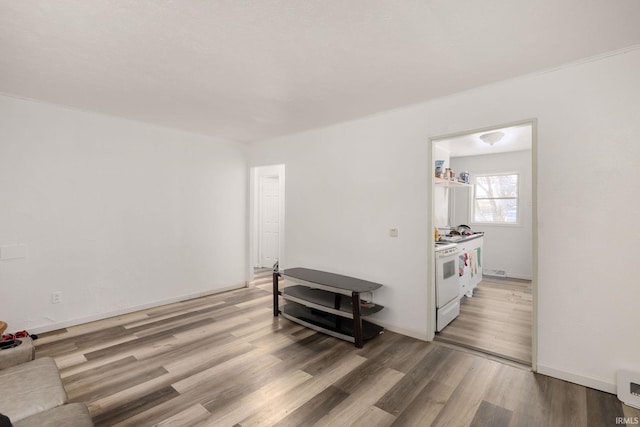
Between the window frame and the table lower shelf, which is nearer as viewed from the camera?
the table lower shelf

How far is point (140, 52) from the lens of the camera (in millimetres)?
2213

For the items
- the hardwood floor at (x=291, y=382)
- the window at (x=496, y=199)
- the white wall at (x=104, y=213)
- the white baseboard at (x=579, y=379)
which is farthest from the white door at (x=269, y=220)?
the white baseboard at (x=579, y=379)

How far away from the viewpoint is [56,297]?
3443 millimetres

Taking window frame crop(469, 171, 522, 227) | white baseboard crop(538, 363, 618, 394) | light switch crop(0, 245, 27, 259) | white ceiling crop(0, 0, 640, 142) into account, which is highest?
white ceiling crop(0, 0, 640, 142)

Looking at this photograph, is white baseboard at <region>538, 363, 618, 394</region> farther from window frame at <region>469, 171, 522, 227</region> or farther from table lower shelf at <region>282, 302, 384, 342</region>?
window frame at <region>469, 171, 522, 227</region>

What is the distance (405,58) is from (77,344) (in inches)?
166

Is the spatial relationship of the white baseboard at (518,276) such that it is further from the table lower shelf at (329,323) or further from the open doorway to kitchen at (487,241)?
the table lower shelf at (329,323)

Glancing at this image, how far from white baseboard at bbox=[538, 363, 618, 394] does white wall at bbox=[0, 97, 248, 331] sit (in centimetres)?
446

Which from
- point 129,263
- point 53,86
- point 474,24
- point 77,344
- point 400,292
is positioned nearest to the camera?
point 474,24

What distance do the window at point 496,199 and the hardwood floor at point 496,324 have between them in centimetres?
171

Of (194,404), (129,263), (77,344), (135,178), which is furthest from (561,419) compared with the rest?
(135,178)

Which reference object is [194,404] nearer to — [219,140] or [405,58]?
[405,58]

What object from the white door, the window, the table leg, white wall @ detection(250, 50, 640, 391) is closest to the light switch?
the table leg

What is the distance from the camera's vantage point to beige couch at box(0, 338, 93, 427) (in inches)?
53.3
